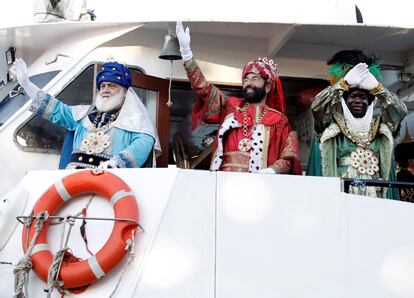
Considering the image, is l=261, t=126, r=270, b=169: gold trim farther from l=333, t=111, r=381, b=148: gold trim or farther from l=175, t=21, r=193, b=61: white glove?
l=175, t=21, r=193, b=61: white glove

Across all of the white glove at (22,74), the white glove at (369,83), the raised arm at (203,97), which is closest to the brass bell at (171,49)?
the raised arm at (203,97)

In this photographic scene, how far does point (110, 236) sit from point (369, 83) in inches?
75.4

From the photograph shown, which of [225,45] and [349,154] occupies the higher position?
[225,45]

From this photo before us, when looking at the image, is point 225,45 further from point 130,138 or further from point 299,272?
point 299,272

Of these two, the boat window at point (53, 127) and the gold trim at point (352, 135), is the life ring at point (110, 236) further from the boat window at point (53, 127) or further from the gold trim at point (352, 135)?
the gold trim at point (352, 135)

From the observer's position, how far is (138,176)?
3.17m

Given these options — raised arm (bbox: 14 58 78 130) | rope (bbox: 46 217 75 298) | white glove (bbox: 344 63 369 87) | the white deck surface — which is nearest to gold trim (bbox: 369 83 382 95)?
white glove (bbox: 344 63 369 87)

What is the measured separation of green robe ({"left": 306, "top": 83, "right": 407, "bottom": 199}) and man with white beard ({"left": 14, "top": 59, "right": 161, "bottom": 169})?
3.56ft

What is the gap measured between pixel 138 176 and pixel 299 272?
0.91m

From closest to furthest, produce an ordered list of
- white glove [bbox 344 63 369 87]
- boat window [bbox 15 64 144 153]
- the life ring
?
the life ring
white glove [bbox 344 63 369 87]
boat window [bbox 15 64 144 153]

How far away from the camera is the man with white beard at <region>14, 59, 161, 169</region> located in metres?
3.92

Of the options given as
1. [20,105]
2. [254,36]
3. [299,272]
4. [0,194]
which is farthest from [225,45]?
[299,272]

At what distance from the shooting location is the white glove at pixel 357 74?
385 cm

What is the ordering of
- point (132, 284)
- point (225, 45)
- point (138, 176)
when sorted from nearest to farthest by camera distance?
point (132, 284) < point (138, 176) < point (225, 45)
